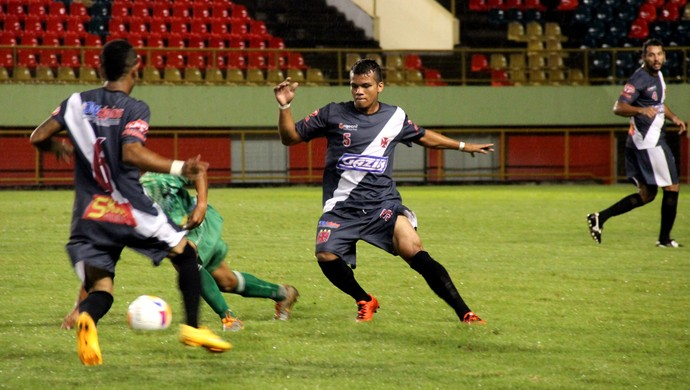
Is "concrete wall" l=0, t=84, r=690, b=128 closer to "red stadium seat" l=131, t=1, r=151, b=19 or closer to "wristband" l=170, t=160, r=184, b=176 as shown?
"red stadium seat" l=131, t=1, r=151, b=19

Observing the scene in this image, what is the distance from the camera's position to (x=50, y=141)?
581cm

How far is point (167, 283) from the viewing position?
9461 mm

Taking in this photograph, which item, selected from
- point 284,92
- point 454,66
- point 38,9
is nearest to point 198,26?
point 38,9

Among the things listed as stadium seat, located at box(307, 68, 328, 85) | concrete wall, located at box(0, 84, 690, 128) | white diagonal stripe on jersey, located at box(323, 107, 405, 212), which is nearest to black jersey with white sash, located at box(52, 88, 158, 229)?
white diagonal stripe on jersey, located at box(323, 107, 405, 212)

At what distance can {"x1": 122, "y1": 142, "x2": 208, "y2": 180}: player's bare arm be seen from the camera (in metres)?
5.47

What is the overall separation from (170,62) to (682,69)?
13.0 m

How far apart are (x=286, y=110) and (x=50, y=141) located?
68.9 inches

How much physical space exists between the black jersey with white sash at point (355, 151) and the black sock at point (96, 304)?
2066 millimetres

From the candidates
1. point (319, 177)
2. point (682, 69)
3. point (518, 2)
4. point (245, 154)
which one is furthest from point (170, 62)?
point (682, 69)

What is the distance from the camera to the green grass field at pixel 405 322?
5.58 meters

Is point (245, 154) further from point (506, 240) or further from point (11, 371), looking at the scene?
point (11, 371)

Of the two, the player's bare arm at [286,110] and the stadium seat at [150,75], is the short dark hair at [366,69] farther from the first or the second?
the stadium seat at [150,75]

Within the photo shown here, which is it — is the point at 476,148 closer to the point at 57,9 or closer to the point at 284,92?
the point at 284,92

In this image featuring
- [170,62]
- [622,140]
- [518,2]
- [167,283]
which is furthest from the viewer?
[518,2]
